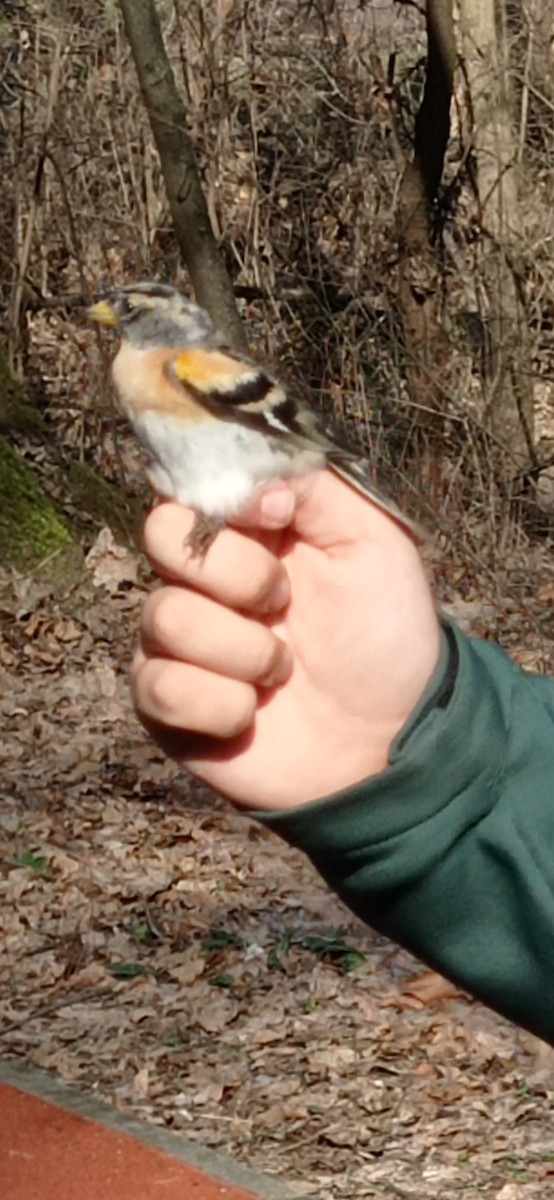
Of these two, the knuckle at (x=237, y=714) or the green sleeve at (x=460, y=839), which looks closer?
the knuckle at (x=237, y=714)

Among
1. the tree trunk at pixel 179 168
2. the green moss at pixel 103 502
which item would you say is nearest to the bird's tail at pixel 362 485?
the tree trunk at pixel 179 168

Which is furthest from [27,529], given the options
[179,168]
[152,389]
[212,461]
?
[212,461]

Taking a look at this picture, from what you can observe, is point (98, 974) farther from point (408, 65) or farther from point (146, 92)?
point (408, 65)

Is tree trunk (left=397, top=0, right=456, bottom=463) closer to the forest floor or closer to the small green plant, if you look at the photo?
the forest floor

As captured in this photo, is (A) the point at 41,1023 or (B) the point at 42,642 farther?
(B) the point at 42,642

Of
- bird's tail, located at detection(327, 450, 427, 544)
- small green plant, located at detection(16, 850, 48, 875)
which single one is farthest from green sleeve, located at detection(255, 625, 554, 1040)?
small green plant, located at detection(16, 850, 48, 875)

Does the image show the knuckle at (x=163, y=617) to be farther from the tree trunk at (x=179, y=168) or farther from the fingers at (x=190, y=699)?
the tree trunk at (x=179, y=168)

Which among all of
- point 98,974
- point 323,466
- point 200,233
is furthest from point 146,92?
point 323,466
